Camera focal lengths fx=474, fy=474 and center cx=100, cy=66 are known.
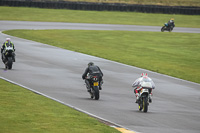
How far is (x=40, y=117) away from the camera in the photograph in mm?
13461

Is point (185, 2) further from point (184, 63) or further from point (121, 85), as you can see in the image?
point (121, 85)

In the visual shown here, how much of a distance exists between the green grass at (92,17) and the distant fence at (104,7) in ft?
3.18

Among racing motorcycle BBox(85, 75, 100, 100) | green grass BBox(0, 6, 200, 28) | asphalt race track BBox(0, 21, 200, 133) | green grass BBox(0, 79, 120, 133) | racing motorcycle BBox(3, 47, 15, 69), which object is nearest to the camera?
green grass BBox(0, 79, 120, 133)

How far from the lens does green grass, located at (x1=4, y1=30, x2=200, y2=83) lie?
29328 mm

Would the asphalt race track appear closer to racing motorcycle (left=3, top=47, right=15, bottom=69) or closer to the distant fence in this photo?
racing motorcycle (left=3, top=47, right=15, bottom=69)

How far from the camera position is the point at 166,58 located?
3353 cm

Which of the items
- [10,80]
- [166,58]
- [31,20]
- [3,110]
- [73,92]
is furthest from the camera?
[31,20]

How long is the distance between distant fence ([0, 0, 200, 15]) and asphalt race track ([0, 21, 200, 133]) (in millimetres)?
34222

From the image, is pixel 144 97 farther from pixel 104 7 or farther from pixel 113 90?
pixel 104 7

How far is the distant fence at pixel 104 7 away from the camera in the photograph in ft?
215

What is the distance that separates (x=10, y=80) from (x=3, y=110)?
6.82 m

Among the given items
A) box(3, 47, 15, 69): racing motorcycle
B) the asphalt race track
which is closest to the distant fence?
the asphalt race track

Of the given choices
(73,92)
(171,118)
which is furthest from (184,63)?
(171,118)

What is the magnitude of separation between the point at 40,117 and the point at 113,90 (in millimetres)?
6931
